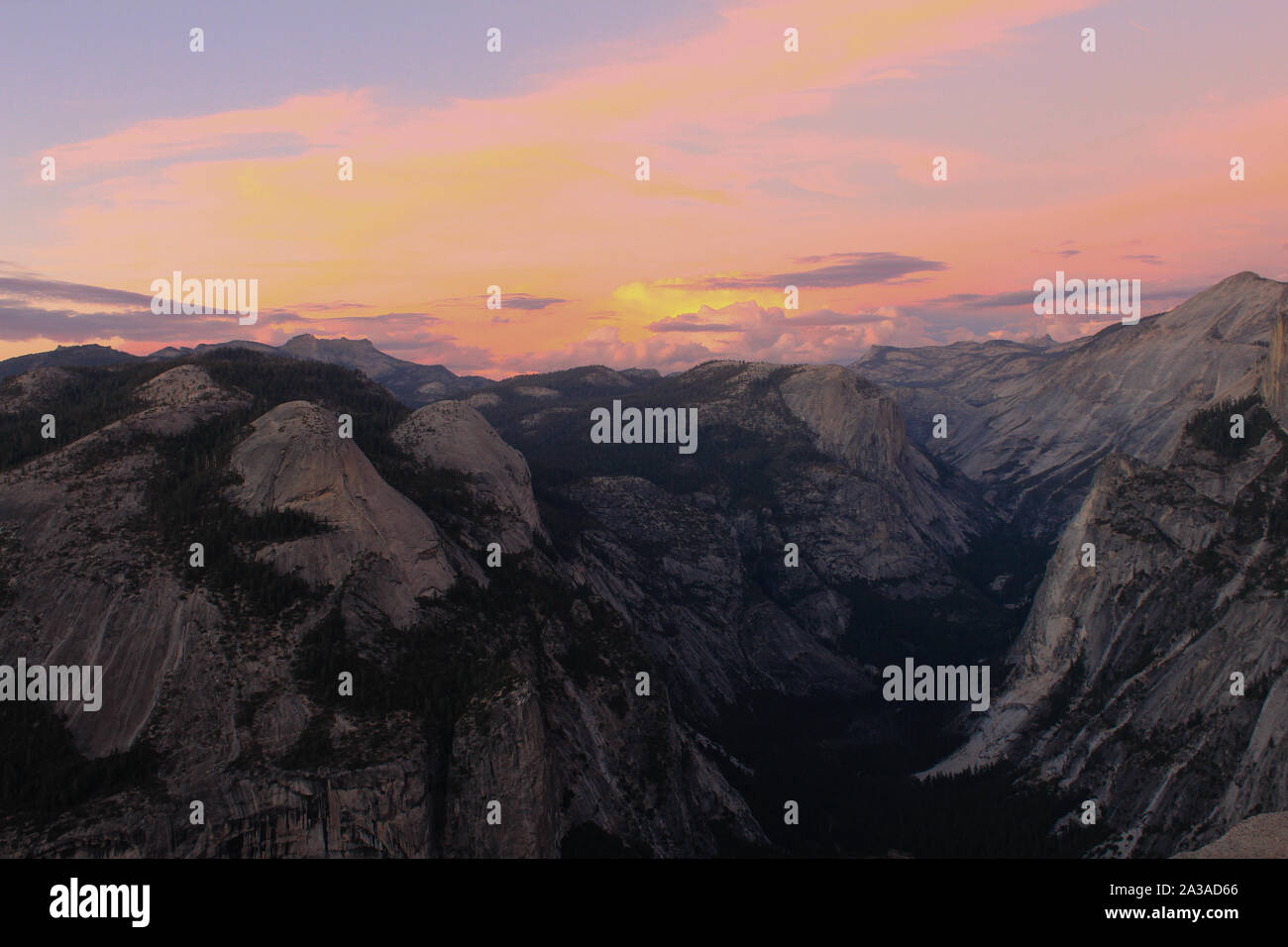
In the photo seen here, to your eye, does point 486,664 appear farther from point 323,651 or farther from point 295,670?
point 295,670

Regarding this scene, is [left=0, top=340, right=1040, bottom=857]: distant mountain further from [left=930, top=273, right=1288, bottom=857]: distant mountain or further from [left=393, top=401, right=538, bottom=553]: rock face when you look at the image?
[left=930, top=273, right=1288, bottom=857]: distant mountain

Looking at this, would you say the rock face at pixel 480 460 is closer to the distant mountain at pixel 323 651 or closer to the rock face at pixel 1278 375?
the distant mountain at pixel 323 651

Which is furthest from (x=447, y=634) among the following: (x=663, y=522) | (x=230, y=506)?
(x=663, y=522)

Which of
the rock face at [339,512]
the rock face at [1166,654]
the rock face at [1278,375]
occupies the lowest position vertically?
the rock face at [1166,654]

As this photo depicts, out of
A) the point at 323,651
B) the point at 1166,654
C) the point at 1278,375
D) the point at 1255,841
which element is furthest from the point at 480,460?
the point at 1278,375

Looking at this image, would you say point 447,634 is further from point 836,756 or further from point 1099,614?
point 1099,614

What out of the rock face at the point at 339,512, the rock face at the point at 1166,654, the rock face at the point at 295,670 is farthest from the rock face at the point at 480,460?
the rock face at the point at 1166,654
